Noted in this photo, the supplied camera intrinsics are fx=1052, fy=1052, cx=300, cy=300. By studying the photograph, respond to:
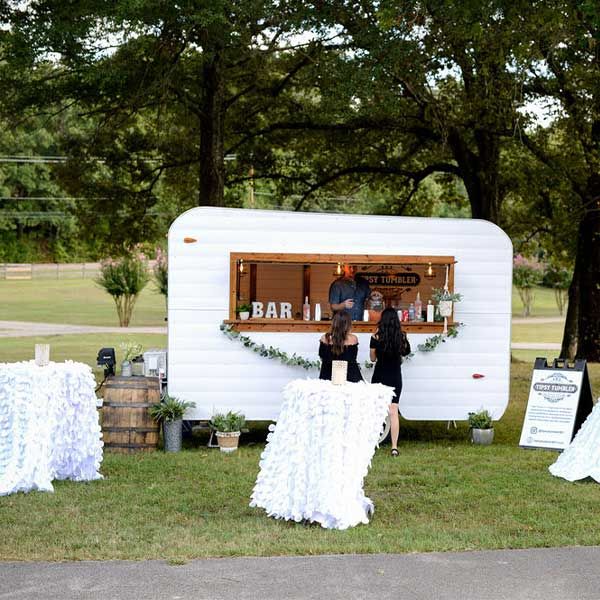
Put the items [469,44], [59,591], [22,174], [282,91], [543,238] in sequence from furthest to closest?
[22,174], [543,238], [282,91], [469,44], [59,591]

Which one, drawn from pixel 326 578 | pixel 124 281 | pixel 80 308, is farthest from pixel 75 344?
pixel 326 578

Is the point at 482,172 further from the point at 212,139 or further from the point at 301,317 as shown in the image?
the point at 301,317

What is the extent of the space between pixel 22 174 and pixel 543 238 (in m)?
41.4

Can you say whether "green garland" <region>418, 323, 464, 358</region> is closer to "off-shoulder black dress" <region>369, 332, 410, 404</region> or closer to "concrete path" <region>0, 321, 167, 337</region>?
"off-shoulder black dress" <region>369, 332, 410, 404</region>

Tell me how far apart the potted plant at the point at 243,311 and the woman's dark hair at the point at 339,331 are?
4.63 ft

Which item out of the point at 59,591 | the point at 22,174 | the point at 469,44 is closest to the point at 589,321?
the point at 469,44

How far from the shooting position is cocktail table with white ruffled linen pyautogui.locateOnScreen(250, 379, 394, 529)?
301 inches

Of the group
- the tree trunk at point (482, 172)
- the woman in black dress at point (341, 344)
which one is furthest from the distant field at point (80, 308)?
the woman in black dress at point (341, 344)

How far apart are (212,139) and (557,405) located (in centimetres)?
916

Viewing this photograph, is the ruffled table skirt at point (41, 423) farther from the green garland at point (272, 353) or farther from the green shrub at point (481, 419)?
the green shrub at point (481, 419)

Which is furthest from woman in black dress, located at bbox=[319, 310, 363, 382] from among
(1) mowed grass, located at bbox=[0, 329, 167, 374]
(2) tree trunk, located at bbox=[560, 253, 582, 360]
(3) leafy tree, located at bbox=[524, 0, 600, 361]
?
(2) tree trunk, located at bbox=[560, 253, 582, 360]

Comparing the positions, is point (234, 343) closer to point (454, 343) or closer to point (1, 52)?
point (454, 343)

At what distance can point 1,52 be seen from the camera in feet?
55.1

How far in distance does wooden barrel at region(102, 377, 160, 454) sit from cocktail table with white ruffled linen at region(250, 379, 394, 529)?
3502 mm
